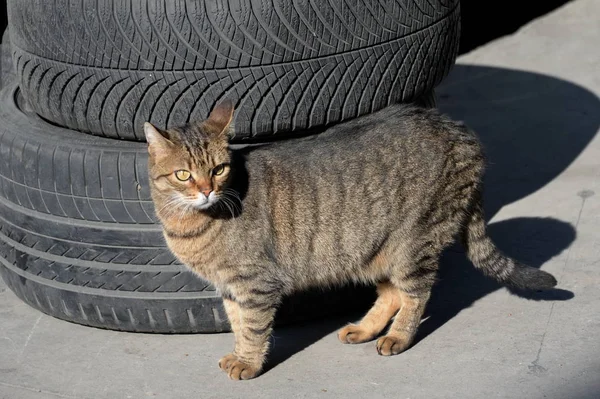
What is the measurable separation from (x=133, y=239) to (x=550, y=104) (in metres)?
3.99

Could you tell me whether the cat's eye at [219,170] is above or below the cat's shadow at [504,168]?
above

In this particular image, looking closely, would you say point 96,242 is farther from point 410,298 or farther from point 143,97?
point 410,298

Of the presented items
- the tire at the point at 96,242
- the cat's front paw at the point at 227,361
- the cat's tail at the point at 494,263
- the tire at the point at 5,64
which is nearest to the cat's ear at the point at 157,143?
the tire at the point at 96,242

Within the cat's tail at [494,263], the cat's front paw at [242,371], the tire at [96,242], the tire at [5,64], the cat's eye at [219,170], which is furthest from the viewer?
the tire at [5,64]

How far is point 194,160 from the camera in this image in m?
3.96

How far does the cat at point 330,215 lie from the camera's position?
164 inches

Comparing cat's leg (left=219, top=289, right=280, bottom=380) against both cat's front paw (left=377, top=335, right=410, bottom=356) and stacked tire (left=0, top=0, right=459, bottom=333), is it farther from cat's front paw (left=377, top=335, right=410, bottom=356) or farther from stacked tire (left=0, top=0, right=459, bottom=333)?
cat's front paw (left=377, top=335, right=410, bottom=356)

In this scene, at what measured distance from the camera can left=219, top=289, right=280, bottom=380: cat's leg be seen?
4215mm

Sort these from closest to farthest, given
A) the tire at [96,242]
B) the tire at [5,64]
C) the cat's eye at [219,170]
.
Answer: the cat's eye at [219,170] < the tire at [96,242] < the tire at [5,64]

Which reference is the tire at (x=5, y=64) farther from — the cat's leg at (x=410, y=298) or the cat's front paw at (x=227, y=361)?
the cat's leg at (x=410, y=298)

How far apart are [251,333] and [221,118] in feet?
3.17

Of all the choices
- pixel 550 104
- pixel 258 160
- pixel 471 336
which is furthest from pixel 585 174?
pixel 258 160

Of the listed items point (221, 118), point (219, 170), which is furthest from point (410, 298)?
point (221, 118)

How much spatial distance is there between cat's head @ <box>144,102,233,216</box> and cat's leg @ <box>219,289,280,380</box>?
474 mm
